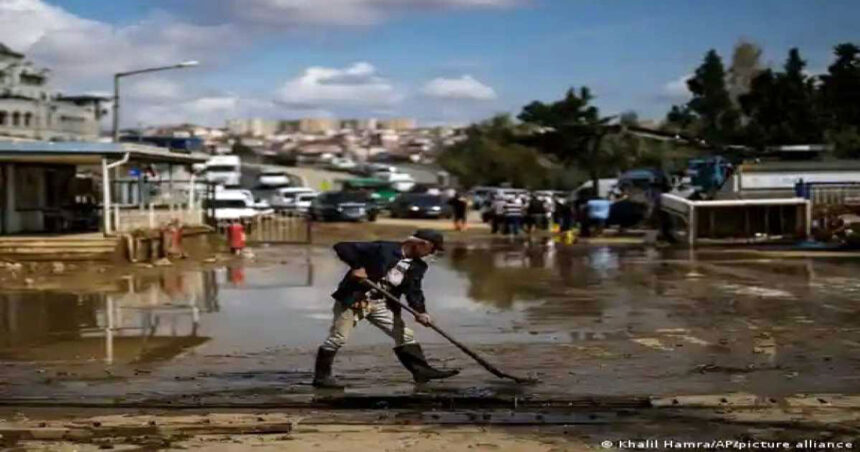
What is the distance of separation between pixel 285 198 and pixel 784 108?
27.8 metres

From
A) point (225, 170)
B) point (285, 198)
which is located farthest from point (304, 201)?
point (225, 170)

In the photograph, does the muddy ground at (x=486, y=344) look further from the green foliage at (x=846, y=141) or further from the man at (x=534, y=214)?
the green foliage at (x=846, y=141)

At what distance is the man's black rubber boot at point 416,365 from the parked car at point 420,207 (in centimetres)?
4390

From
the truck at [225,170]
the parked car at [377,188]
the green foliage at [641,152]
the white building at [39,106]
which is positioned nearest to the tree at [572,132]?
the green foliage at [641,152]

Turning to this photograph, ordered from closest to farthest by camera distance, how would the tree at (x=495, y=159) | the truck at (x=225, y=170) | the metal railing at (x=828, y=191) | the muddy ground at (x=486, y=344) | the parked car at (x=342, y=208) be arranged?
the muddy ground at (x=486, y=344) → the metal railing at (x=828, y=191) → the parked car at (x=342, y=208) → the truck at (x=225, y=170) → the tree at (x=495, y=159)

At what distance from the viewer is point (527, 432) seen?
866 cm

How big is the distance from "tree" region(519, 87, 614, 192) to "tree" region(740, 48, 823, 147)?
355 inches

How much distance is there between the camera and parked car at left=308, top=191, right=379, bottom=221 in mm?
50781

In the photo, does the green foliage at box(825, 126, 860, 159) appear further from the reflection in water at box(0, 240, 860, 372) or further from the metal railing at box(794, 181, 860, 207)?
the reflection in water at box(0, 240, 860, 372)

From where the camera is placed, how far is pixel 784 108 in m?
66.9

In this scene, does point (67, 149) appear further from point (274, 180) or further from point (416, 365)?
point (274, 180)

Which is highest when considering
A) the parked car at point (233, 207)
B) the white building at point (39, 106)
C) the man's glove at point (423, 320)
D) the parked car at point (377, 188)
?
the white building at point (39, 106)

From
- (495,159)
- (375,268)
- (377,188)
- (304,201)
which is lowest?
(375,268)

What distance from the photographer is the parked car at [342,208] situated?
167ft
